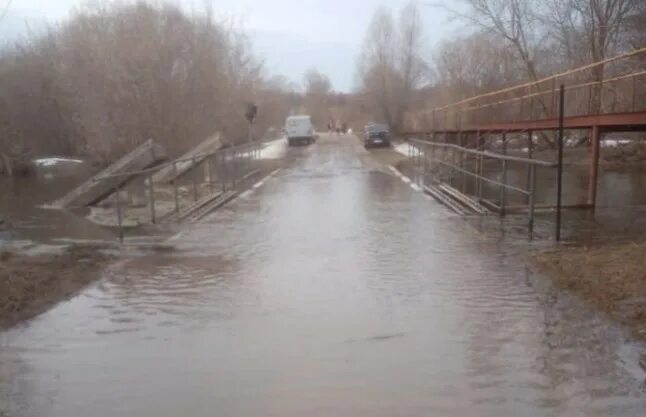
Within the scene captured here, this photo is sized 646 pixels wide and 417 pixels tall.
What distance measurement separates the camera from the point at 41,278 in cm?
860

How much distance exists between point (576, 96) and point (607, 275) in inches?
594

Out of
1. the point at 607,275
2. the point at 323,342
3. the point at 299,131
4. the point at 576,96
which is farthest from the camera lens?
the point at 299,131

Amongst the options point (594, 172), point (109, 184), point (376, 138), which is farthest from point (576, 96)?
point (376, 138)

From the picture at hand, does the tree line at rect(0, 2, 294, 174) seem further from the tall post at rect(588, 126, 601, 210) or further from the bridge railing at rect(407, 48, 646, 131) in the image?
the tall post at rect(588, 126, 601, 210)

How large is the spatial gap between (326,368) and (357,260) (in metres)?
4.18

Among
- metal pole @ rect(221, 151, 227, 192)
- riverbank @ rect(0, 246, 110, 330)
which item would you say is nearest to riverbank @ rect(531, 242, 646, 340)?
riverbank @ rect(0, 246, 110, 330)

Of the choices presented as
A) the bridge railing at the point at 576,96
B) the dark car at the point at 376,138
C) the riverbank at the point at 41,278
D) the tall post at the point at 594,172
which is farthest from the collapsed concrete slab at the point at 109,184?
the dark car at the point at 376,138

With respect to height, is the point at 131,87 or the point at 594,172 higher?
the point at 131,87

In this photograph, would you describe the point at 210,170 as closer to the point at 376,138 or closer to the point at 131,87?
the point at 131,87

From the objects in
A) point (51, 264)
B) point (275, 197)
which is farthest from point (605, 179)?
point (51, 264)

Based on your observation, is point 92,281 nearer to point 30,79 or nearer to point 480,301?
point 480,301

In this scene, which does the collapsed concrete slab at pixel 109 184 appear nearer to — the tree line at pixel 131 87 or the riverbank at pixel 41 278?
the riverbank at pixel 41 278

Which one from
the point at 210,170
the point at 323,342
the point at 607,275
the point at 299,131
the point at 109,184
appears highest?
the point at 299,131

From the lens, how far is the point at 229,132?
43844 millimetres
